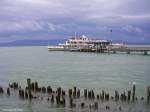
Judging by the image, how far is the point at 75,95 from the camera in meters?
50.9

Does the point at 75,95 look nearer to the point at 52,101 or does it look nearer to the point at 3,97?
the point at 52,101

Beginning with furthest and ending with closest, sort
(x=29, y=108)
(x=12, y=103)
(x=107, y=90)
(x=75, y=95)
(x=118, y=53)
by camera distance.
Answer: (x=118, y=53)
(x=107, y=90)
(x=75, y=95)
(x=12, y=103)
(x=29, y=108)

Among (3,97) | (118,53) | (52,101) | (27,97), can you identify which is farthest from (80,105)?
(118,53)

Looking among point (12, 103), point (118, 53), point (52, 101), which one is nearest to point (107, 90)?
point (52, 101)

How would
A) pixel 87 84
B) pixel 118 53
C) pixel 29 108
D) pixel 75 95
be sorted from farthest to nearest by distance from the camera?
1. pixel 118 53
2. pixel 87 84
3. pixel 75 95
4. pixel 29 108

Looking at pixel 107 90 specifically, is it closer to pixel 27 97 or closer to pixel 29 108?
pixel 27 97

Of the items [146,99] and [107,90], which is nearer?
[146,99]

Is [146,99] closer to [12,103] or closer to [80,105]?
[80,105]

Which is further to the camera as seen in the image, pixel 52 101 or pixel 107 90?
pixel 107 90

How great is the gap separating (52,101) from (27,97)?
4.11m

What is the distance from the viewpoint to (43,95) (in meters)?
52.9

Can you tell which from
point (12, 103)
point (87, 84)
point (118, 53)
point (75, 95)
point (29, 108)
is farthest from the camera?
point (118, 53)

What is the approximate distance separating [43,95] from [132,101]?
1251cm

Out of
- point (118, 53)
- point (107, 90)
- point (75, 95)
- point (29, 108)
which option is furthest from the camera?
point (118, 53)
